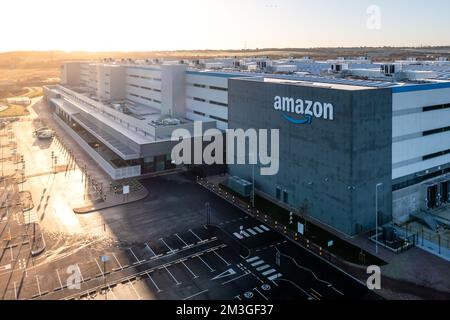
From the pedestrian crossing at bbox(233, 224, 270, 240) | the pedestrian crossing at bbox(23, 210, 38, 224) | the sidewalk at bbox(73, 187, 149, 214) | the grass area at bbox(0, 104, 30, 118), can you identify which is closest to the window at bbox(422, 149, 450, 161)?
the pedestrian crossing at bbox(233, 224, 270, 240)

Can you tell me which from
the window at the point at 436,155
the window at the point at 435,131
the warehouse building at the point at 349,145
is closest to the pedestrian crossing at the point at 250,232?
the warehouse building at the point at 349,145

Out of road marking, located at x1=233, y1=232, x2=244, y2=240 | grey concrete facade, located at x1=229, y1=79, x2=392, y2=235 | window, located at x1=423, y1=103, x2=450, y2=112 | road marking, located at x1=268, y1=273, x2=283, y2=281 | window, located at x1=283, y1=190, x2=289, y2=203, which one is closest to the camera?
road marking, located at x1=268, y1=273, x2=283, y2=281

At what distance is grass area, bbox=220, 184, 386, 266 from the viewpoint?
39.6m

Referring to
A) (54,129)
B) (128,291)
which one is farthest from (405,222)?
(54,129)

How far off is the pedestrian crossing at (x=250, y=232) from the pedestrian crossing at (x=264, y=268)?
4.99 m

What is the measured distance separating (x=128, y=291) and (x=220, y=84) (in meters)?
48.7

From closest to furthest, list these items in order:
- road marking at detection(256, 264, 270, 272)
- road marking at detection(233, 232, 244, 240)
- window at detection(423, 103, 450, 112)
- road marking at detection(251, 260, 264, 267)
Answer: road marking at detection(256, 264, 270, 272) < road marking at detection(251, 260, 264, 267) < road marking at detection(233, 232, 244, 240) < window at detection(423, 103, 450, 112)

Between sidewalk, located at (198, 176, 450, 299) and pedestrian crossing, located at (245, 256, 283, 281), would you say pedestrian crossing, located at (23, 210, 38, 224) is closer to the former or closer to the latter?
pedestrian crossing, located at (245, 256, 283, 281)

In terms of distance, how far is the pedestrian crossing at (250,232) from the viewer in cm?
4519

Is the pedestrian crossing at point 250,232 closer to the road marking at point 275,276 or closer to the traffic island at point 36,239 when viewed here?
the road marking at point 275,276

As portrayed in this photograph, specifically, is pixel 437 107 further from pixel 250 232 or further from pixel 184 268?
pixel 184 268

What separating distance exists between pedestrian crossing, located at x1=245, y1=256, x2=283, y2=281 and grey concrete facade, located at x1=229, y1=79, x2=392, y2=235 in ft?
38.5

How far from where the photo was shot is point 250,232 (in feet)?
151

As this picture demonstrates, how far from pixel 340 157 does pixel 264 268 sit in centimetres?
1556
